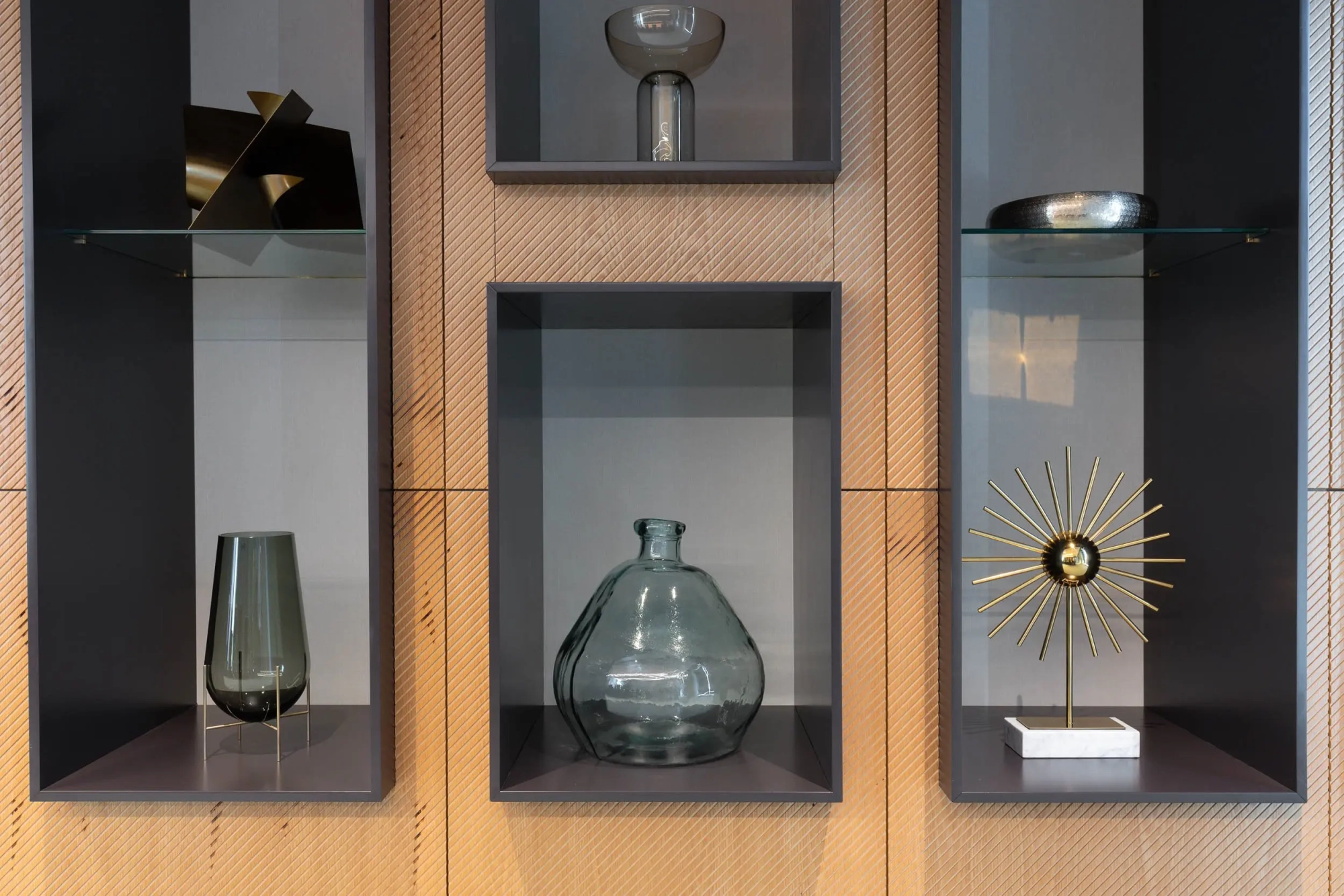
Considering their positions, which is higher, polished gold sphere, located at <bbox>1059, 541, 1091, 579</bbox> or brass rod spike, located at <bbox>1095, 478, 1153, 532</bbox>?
brass rod spike, located at <bbox>1095, 478, 1153, 532</bbox>

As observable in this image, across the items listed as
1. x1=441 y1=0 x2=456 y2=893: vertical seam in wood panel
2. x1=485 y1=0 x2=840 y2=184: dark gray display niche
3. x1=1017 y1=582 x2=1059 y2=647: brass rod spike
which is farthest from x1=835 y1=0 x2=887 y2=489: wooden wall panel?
x1=441 y1=0 x2=456 y2=893: vertical seam in wood panel

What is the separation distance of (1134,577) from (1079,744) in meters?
0.25

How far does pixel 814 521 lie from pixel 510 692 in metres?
0.45

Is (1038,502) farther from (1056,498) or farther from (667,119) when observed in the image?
(667,119)

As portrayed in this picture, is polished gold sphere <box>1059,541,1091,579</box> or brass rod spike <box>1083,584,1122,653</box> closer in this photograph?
polished gold sphere <box>1059,541,1091,579</box>

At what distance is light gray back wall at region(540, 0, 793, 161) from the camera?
1409 millimetres

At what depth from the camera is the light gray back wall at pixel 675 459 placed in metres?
1.42

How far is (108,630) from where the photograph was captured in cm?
122

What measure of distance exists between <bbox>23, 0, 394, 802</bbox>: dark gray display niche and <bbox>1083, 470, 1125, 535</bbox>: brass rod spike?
97cm

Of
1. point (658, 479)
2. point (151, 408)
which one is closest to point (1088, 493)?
point (658, 479)

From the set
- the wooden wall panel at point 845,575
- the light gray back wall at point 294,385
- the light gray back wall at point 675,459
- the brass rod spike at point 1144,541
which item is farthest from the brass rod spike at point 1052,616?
the light gray back wall at point 294,385

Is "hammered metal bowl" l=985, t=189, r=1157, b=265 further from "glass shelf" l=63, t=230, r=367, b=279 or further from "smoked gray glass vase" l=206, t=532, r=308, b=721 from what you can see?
"smoked gray glass vase" l=206, t=532, r=308, b=721

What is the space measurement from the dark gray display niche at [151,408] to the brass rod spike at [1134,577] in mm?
979

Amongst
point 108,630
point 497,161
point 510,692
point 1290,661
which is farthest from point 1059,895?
point 108,630
